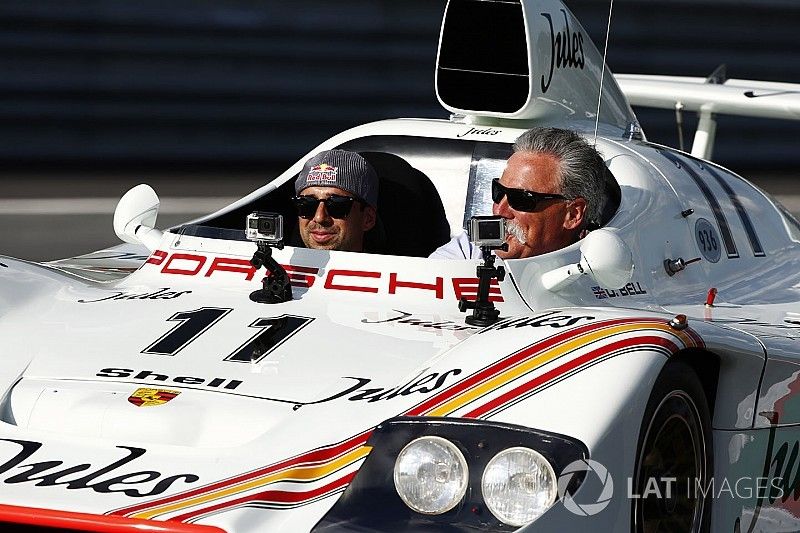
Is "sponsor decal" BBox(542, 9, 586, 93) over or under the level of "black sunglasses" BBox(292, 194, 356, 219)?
over

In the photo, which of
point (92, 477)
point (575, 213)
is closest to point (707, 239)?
point (575, 213)

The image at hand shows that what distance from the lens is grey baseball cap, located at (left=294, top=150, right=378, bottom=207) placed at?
4.52 meters

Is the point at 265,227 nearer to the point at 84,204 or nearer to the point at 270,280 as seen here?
the point at 270,280

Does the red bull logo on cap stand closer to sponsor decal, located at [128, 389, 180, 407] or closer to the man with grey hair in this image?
the man with grey hair

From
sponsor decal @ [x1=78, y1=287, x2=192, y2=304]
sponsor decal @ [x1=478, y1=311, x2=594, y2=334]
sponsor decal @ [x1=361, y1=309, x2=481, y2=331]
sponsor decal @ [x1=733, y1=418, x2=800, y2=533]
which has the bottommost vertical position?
sponsor decal @ [x1=733, y1=418, x2=800, y2=533]

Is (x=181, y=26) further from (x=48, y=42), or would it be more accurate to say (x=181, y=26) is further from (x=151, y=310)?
(x=151, y=310)

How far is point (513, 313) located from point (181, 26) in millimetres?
8125

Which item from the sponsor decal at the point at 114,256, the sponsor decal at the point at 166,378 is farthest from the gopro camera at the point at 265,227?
the sponsor decal at the point at 114,256

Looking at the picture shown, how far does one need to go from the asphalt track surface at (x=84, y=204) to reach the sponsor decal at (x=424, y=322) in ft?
17.9

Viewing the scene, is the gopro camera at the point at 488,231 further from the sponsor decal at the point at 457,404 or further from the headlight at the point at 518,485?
the headlight at the point at 518,485

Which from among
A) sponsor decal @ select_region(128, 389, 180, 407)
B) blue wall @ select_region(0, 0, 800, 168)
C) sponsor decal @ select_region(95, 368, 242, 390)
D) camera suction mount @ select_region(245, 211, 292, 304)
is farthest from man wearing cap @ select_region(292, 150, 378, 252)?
blue wall @ select_region(0, 0, 800, 168)

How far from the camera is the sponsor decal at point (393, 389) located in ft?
10.6

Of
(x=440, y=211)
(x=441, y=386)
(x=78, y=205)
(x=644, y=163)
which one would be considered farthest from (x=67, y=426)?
(x=78, y=205)

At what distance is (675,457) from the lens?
3.27 metres
